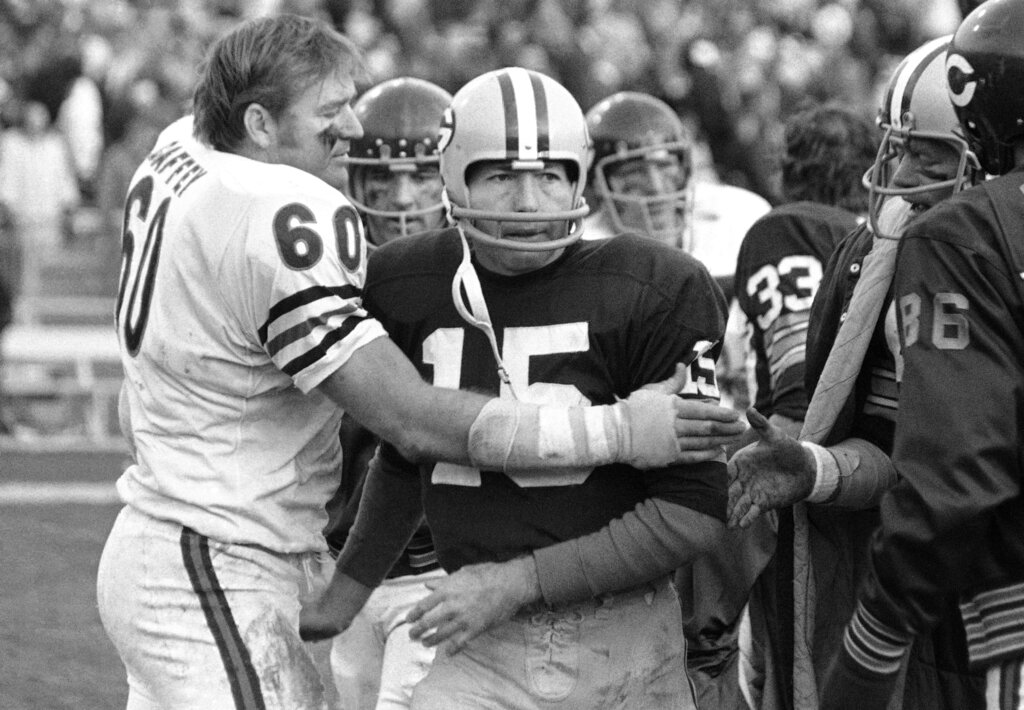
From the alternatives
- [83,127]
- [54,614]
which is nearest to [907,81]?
[54,614]

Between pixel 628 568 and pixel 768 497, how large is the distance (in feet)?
1.08

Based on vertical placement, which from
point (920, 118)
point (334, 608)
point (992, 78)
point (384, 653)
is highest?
point (992, 78)

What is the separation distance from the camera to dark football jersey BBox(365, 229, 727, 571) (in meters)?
3.10

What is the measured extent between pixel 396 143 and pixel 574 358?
1.76 metres

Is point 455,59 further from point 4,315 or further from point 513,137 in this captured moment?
point 513,137

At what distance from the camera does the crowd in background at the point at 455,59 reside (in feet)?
44.8

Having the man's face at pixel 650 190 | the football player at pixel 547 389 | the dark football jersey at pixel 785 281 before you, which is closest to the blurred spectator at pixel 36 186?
the man's face at pixel 650 190

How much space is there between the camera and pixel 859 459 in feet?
10.7

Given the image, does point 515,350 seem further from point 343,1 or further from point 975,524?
point 343,1

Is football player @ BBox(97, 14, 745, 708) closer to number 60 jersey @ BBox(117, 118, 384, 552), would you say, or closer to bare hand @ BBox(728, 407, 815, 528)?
number 60 jersey @ BBox(117, 118, 384, 552)

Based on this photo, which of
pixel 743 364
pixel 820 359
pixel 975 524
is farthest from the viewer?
pixel 743 364

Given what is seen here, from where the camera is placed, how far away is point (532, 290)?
3.17m

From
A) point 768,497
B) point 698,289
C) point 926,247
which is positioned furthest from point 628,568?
point 926,247

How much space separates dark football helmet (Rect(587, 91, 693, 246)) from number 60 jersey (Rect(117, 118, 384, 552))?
2.22 m
